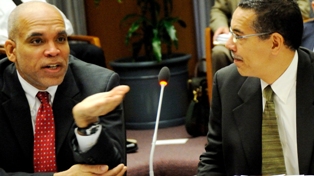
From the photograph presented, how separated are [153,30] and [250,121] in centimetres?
228

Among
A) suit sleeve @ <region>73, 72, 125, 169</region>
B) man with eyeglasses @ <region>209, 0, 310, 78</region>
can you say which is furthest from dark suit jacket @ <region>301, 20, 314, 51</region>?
suit sleeve @ <region>73, 72, 125, 169</region>

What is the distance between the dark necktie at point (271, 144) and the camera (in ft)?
5.75

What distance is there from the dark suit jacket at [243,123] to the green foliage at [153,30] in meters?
1.99

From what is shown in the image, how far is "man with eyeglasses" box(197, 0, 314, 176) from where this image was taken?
1729 mm

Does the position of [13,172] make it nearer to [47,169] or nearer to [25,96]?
[47,169]

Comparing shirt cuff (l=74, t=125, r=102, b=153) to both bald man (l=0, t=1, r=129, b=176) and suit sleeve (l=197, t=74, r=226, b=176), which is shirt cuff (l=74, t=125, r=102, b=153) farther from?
suit sleeve (l=197, t=74, r=226, b=176)

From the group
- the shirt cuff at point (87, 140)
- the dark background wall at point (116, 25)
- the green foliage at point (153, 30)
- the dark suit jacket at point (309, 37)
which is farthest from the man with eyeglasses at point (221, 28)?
the shirt cuff at point (87, 140)


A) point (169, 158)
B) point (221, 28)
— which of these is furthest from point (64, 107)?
point (221, 28)

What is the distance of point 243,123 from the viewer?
1809 mm

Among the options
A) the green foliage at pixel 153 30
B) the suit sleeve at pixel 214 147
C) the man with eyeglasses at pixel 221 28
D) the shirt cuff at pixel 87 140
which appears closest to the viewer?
the shirt cuff at pixel 87 140

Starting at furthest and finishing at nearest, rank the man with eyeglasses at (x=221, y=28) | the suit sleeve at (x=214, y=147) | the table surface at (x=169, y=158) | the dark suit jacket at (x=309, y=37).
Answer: the man with eyeglasses at (x=221, y=28) < the table surface at (x=169, y=158) < the dark suit jacket at (x=309, y=37) < the suit sleeve at (x=214, y=147)

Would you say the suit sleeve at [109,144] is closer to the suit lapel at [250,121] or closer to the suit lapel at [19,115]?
the suit lapel at [19,115]

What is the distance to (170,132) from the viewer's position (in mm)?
3836

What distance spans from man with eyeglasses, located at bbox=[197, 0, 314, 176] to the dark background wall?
8.89 feet
